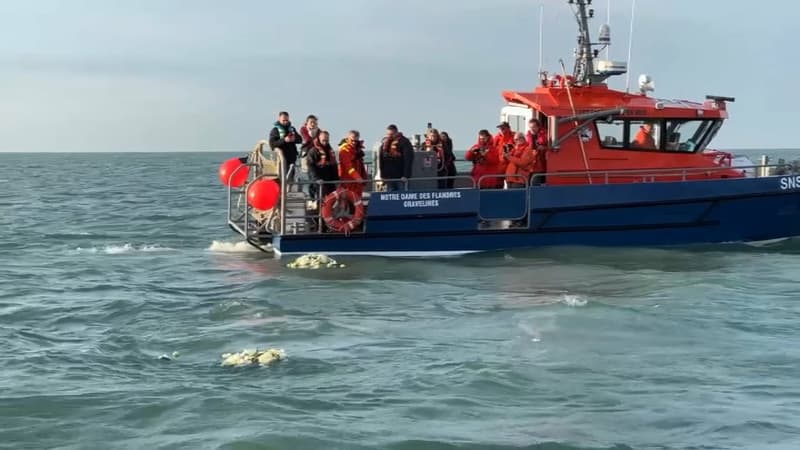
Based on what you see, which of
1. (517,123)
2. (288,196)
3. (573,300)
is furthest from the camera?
(517,123)

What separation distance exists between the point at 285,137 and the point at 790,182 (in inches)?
272

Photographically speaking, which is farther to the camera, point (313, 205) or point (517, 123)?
point (517, 123)

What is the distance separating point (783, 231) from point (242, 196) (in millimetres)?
7718

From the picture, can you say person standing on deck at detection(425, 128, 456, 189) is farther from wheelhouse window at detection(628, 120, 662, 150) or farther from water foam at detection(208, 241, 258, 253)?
water foam at detection(208, 241, 258, 253)

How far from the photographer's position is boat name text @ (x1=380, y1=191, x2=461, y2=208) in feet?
43.6

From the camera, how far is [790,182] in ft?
45.0

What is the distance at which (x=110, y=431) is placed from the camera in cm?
609

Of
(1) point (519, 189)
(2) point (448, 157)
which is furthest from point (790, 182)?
(2) point (448, 157)

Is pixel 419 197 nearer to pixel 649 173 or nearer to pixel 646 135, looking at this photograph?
pixel 649 173

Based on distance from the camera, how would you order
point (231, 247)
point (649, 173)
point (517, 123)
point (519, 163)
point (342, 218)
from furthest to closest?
point (231, 247), point (517, 123), point (649, 173), point (519, 163), point (342, 218)

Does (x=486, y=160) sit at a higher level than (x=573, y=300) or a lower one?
higher

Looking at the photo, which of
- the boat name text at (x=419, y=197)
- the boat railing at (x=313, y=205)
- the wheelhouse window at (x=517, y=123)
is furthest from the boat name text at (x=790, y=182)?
the boat name text at (x=419, y=197)

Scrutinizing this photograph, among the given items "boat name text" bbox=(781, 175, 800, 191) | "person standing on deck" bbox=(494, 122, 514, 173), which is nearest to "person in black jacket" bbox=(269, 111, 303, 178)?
"person standing on deck" bbox=(494, 122, 514, 173)

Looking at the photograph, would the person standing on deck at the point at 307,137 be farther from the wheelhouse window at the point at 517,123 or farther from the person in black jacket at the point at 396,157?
the wheelhouse window at the point at 517,123
